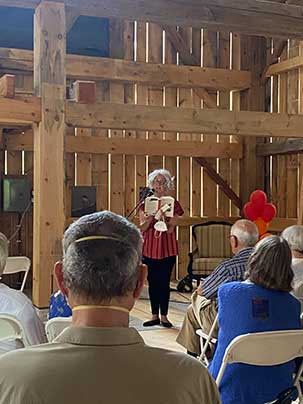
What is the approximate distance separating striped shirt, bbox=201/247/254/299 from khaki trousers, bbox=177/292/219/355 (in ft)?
0.47

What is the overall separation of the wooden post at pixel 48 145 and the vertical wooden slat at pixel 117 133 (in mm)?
3405

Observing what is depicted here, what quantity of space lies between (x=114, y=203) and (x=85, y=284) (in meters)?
6.73

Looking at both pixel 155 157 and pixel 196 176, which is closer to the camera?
pixel 155 157

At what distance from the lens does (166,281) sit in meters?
4.95

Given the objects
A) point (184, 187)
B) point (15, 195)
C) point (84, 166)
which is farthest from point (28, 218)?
point (184, 187)

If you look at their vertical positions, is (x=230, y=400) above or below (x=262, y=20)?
below

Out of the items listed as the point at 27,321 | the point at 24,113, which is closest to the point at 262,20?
the point at 24,113

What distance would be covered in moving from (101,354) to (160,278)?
3816 mm

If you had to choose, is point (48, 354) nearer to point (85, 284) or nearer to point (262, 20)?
point (85, 284)

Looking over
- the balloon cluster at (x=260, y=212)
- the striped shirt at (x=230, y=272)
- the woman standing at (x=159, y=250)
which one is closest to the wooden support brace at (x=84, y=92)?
the woman standing at (x=159, y=250)

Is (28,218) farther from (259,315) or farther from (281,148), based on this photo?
(259,315)

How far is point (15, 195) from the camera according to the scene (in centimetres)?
705

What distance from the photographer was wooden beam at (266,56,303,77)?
7548 millimetres

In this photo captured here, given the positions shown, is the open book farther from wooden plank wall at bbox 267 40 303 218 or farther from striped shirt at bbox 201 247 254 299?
wooden plank wall at bbox 267 40 303 218
